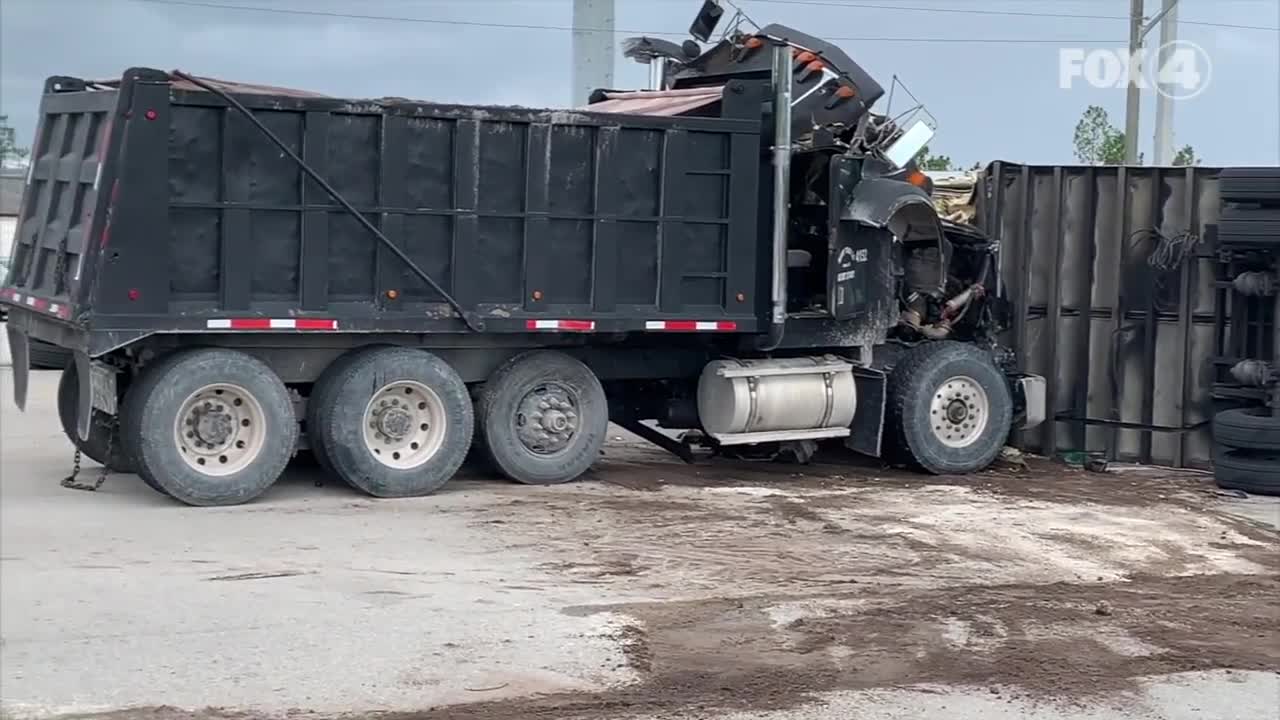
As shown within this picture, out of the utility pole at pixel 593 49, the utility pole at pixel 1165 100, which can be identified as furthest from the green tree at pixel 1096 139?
the utility pole at pixel 593 49

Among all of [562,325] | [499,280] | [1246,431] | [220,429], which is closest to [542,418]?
[562,325]

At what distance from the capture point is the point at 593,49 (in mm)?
20328

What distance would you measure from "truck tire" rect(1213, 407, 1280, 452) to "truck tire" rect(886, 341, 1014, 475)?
1754 mm

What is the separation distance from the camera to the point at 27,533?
33.9 ft

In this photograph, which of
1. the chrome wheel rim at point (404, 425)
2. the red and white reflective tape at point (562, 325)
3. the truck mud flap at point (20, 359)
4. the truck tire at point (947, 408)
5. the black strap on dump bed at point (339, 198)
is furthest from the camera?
the truck tire at point (947, 408)

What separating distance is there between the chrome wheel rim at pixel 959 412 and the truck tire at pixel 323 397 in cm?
490

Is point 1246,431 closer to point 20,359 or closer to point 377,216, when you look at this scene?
point 377,216

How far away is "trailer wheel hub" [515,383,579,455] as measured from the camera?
42.5 ft

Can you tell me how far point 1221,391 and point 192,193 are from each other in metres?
8.61

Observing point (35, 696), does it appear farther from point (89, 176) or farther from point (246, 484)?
point (89, 176)

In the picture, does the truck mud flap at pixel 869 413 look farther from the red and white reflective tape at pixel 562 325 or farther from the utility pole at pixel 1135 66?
the utility pole at pixel 1135 66

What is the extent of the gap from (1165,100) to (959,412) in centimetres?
2020

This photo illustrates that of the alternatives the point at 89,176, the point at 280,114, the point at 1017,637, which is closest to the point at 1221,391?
the point at 1017,637

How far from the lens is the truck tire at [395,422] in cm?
1205
